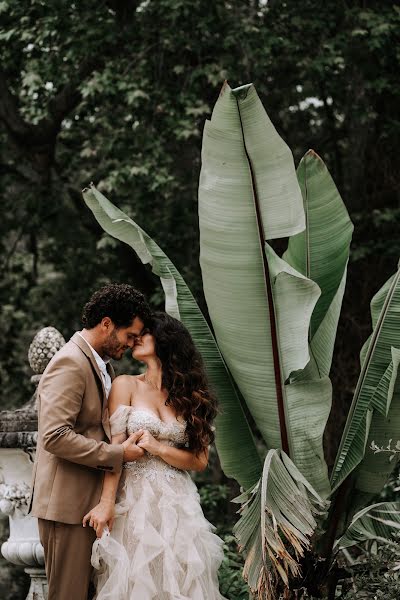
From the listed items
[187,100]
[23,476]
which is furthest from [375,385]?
[187,100]

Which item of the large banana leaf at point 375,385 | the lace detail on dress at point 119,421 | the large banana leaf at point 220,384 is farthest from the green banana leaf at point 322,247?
the lace detail on dress at point 119,421

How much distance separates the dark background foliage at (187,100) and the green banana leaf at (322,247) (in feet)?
11.2

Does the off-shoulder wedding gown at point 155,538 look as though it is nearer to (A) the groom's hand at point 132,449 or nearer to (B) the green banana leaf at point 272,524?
(A) the groom's hand at point 132,449

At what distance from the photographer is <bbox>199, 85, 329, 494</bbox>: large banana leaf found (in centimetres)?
396

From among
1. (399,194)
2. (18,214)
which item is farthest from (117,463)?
(18,214)

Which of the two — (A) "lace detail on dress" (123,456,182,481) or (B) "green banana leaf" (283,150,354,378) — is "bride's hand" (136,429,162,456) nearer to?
(A) "lace detail on dress" (123,456,182,481)

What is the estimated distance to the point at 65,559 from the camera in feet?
12.2

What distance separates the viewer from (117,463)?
370 centimetres

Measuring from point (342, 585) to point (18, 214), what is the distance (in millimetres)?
6660

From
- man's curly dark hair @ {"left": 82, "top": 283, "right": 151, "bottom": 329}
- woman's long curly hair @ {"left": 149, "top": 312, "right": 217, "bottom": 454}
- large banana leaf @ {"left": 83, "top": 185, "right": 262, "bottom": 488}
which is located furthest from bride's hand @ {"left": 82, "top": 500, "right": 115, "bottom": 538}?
large banana leaf @ {"left": 83, "top": 185, "right": 262, "bottom": 488}

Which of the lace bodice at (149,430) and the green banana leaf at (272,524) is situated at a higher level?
the lace bodice at (149,430)

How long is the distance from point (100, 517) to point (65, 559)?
22 cm

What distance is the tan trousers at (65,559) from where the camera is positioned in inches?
146

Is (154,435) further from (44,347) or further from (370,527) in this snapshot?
(370,527)
